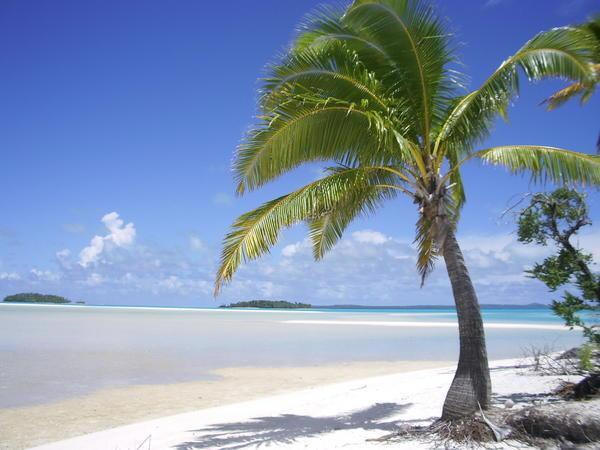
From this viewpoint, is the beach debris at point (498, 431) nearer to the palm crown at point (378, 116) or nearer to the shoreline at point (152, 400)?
the palm crown at point (378, 116)

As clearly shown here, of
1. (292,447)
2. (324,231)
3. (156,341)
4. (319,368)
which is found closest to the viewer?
(292,447)

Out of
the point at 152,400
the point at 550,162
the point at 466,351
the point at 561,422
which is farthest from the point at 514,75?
the point at 152,400

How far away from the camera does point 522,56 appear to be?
19.7ft

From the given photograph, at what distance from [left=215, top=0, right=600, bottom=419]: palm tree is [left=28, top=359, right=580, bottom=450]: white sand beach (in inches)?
57.1

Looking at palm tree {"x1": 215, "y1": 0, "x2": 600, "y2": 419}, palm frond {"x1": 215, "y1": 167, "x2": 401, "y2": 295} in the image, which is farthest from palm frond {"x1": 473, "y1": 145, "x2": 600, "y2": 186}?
palm frond {"x1": 215, "y1": 167, "x2": 401, "y2": 295}

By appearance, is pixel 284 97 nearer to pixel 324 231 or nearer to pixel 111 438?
pixel 324 231

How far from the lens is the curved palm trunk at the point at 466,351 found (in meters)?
5.58

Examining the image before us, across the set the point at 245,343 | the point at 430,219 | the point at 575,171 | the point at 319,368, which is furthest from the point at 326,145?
the point at 245,343

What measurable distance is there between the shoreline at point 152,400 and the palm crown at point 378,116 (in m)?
3.42

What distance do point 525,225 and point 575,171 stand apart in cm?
171

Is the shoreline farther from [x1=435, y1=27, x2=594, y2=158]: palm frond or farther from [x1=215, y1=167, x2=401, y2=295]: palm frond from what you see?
[x1=435, y1=27, x2=594, y2=158]: palm frond

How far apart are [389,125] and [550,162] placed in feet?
7.03

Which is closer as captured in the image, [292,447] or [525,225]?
[292,447]

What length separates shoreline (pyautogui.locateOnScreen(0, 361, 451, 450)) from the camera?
721 cm
